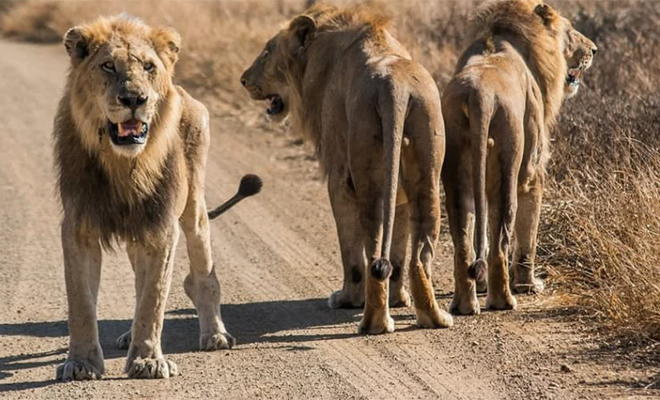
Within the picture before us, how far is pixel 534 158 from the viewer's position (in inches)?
272

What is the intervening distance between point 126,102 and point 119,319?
1.86m

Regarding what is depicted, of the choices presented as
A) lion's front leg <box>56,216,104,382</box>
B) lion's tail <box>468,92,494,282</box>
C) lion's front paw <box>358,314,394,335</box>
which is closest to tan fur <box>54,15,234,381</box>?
lion's front leg <box>56,216,104,382</box>

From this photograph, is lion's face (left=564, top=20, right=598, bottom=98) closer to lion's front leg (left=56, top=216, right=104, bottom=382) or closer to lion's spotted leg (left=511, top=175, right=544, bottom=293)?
lion's spotted leg (left=511, top=175, right=544, bottom=293)

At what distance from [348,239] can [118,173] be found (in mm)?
1587

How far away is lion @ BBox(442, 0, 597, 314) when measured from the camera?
20.9 feet

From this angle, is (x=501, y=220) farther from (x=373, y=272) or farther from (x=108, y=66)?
(x=108, y=66)

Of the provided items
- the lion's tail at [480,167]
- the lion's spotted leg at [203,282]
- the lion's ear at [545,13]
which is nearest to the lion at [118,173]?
the lion's spotted leg at [203,282]

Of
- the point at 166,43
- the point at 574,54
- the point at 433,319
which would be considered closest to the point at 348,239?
the point at 433,319

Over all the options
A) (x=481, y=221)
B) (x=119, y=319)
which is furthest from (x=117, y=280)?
(x=481, y=221)

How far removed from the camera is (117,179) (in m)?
5.43

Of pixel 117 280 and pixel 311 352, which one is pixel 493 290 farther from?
pixel 117 280

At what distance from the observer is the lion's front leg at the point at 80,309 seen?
5309 millimetres

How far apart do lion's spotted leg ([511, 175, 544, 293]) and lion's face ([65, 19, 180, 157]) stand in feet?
7.66

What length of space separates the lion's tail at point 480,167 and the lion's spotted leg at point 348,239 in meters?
0.64
